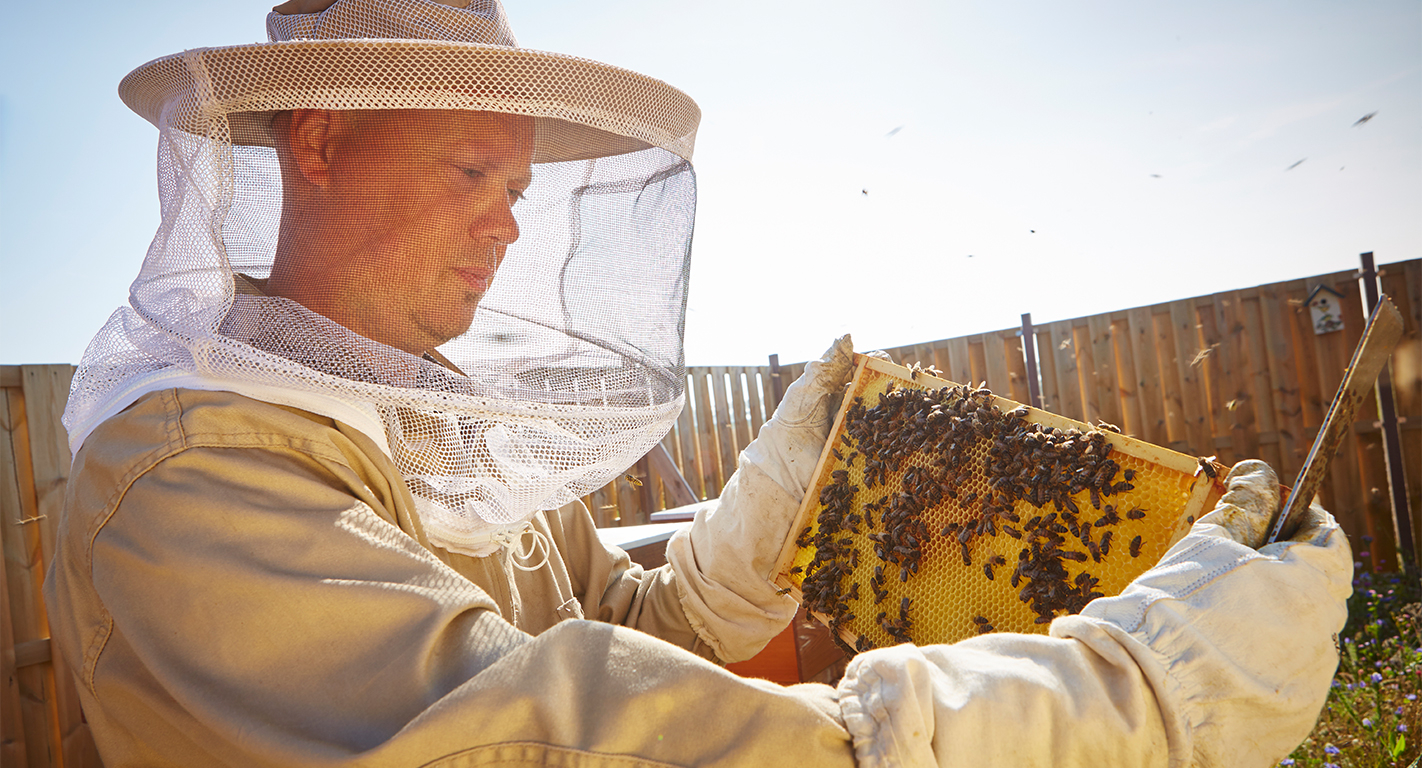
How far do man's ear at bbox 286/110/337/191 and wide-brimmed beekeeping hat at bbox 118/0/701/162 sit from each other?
0.25ft

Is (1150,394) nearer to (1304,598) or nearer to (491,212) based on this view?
(1304,598)

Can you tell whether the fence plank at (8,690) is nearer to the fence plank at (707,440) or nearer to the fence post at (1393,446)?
the fence plank at (707,440)

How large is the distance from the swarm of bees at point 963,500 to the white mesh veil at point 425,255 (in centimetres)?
81

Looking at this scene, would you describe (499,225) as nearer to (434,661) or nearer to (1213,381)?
(434,661)

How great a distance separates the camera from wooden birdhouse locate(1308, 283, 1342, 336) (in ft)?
24.8

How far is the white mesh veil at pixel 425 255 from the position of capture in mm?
1520

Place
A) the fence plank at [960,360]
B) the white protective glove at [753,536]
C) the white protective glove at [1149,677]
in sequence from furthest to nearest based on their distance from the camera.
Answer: the fence plank at [960,360]
the white protective glove at [753,536]
the white protective glove at [1149,677]

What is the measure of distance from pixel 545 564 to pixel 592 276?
2.77 ft

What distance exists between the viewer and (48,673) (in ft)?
12.6

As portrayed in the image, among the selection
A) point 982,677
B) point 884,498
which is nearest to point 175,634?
point 982,677

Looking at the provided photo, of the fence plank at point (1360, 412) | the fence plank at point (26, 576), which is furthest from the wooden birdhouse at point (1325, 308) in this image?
the fence plank at point (26, 576)

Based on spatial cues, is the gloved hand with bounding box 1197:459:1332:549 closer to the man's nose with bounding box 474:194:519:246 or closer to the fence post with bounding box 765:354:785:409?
the man's nose with bounding box 474:194:519:246

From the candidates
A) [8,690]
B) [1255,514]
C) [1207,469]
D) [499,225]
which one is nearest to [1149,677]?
[1255,514]

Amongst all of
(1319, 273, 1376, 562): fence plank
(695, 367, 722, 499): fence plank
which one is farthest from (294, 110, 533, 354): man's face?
(1319, 273, 1376, 562): fence plank
